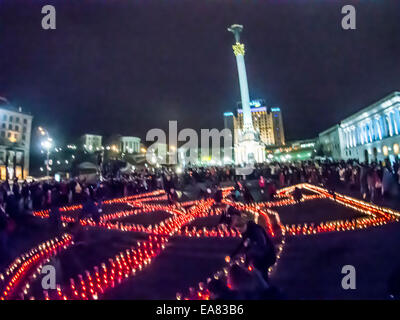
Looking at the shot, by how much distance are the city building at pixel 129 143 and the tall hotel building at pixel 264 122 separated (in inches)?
2102

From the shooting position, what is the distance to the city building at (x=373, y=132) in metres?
43.8

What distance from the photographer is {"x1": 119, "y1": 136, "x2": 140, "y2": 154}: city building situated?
9714cm

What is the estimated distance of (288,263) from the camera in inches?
236

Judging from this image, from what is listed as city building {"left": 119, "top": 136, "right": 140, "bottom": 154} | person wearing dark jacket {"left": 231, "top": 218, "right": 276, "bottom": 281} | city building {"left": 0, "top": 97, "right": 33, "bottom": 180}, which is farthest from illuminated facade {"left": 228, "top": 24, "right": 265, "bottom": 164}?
city building {"left": 119, "top": 136, "right": 140, "bottom": 154}

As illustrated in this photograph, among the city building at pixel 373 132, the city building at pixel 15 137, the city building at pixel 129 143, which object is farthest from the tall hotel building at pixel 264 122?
the city building at pixel 15 137

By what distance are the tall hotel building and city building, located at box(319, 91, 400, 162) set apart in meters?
58.6

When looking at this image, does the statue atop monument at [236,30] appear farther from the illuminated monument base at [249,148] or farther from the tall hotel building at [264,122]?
the tall hotel building at [264,122]

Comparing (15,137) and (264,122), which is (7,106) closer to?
(15,137)

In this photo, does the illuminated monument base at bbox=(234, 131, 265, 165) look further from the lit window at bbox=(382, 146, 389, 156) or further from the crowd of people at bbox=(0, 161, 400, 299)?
the crowd of people at bbox=(0, 161, 400, 299)

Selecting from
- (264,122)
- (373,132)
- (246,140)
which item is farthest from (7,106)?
(264,122)

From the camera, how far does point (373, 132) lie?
172ft

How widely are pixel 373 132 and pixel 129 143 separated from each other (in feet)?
268
